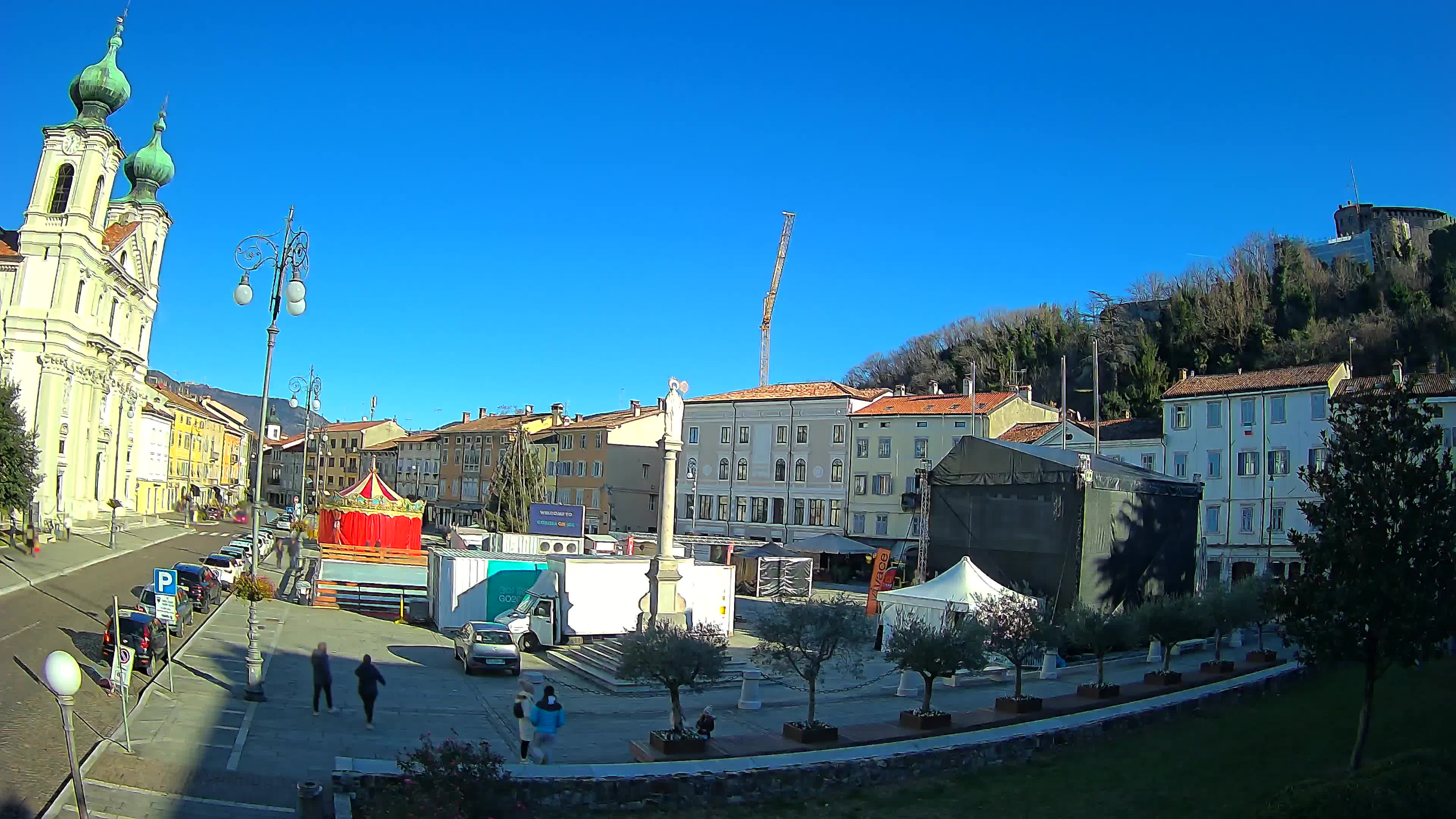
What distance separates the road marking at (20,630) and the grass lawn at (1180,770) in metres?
17.2

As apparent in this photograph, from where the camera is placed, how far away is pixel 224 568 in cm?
3744

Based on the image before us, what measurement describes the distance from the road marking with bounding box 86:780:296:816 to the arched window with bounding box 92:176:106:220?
56.2 m

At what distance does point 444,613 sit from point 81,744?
15.8m

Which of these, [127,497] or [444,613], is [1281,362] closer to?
[444,613]

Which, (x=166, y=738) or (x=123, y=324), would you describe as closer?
(x=166, y=738)

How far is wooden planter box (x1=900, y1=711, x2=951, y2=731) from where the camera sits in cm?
1600

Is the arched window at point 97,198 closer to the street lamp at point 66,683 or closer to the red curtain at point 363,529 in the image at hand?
the red curtain at point 363,529

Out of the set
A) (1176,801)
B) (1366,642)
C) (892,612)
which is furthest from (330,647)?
(1366,642)

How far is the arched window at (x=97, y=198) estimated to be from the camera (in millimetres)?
57156

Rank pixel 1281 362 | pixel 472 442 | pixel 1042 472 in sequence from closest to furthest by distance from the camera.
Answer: pixel 1042 472, pixel 1281 362, pixel 472 442

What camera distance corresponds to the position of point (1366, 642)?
45.0ft

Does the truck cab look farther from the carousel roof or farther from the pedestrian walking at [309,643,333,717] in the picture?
the carousel roof

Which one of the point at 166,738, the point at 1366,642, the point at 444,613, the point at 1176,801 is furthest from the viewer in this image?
the point at 444,613

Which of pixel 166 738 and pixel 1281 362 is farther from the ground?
pixel 1281 362
